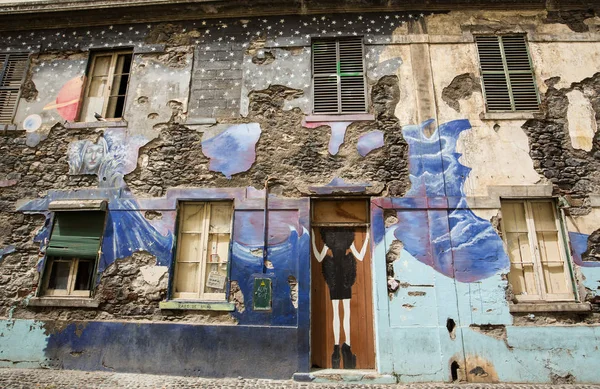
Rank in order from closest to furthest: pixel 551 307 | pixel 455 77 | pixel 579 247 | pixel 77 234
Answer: pixel 551 307, pixel 579 247, pixel 77 234, pixel 455 77

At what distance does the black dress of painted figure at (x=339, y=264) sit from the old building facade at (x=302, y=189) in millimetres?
35

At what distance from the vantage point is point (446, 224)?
18.9 ft

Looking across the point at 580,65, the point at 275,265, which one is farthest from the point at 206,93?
the point at 580,65

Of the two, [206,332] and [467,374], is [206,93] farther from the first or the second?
[467,374]

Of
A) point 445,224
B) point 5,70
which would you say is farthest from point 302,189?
point 5,70

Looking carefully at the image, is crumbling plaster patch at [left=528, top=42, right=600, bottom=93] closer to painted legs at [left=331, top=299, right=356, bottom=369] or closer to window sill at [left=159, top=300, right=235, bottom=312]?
painted legs at [left=331, top=299, right=356, bottom=369]

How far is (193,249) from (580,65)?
25.2 feet

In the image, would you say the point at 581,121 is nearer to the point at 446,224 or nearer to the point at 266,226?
the point at 446,224

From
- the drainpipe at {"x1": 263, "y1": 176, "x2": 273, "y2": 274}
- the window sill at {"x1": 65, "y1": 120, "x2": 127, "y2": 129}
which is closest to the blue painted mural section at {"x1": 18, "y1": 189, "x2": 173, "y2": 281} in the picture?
the window sill at {"x1": 65, "y1": 120, "x2": 127, "y2": 129}

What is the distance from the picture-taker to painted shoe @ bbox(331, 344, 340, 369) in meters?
5.48

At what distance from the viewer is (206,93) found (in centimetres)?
669

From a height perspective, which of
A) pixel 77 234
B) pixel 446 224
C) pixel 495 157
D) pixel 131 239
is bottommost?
pixel 131 239

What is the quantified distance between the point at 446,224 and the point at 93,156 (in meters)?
6.30

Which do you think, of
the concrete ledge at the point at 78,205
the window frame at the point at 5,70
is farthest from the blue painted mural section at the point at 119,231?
the window frame at the point at 5,70
